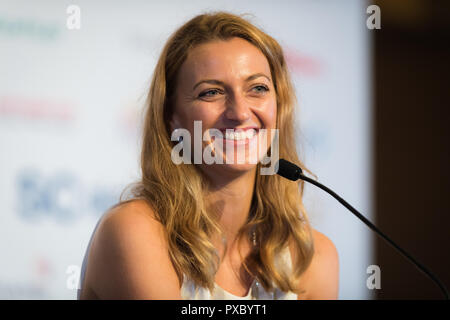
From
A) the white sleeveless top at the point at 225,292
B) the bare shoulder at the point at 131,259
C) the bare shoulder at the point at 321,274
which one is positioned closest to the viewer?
the bare shoulder at the point at 131,259

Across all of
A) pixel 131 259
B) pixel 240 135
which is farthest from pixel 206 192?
pixel 131 259

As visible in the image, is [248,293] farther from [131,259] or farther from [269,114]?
[269,114]

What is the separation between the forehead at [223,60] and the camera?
116cm

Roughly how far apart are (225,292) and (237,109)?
0.41 meters

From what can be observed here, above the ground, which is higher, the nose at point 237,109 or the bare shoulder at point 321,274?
the nose at point 237,109

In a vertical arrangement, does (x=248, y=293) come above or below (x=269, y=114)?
below

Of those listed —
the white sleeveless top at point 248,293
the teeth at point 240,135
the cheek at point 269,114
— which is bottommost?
the white sleeveless top at point 248,293

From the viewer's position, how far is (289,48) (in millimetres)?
2102

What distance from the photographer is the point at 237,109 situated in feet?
3.72

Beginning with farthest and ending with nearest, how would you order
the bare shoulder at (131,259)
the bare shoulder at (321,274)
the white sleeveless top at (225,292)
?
the bare shoulder at (321,274) → the white sleeveless top at (225,292) → the bare shoulder at (131,259)

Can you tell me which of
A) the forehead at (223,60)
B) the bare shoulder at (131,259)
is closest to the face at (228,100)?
the forehead at (223,60)

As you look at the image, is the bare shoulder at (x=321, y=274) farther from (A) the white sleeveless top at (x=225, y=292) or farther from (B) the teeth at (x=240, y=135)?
(B) the teeth at (x=240, y=135)

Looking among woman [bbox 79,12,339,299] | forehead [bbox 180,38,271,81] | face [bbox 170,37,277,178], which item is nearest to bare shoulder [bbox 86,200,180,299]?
woman [bbox 79,12,339,299]

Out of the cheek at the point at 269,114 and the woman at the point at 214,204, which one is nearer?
the woman at the point at 214,204
